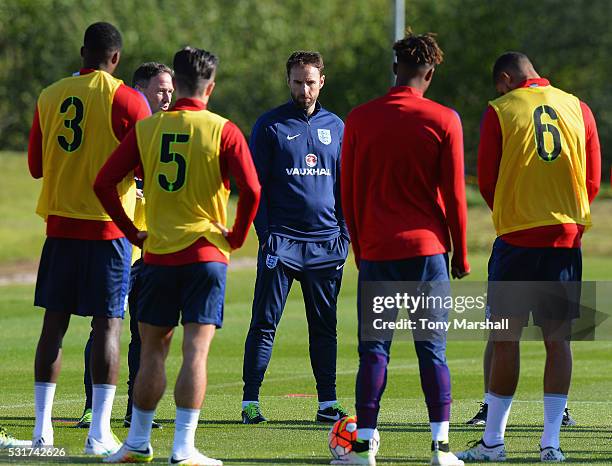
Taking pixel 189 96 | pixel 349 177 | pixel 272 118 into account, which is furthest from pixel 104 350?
pixel 272 118

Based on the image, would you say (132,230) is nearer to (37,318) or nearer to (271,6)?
(37,318)

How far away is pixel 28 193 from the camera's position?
42.8m

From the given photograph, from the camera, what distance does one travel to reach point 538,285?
8.48m

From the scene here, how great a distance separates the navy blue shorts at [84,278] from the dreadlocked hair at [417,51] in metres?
2.06

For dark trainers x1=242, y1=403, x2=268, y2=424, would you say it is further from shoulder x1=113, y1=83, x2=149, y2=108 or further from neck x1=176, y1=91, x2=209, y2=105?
neck x1=176, y1=91, x2=209, y2=105

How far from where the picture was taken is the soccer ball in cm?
804

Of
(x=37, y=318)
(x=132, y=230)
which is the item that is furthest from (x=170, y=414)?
(x=37, y=318)

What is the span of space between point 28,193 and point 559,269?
118 feet

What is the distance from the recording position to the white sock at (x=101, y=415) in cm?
830

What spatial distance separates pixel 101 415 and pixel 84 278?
821mm

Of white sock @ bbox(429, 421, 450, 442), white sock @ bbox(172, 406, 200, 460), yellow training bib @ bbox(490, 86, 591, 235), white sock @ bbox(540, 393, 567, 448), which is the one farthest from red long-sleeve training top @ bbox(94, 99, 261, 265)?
white sock @ bbox(540, 393, 567, 448)

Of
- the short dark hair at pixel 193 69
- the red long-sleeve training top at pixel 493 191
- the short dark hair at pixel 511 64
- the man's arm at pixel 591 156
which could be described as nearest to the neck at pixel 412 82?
the red long-sleeve training top at pixel 493 191

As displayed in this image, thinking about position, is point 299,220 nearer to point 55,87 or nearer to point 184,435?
point 55,87

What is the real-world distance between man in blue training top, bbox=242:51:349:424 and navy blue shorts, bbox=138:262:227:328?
2753 mm
